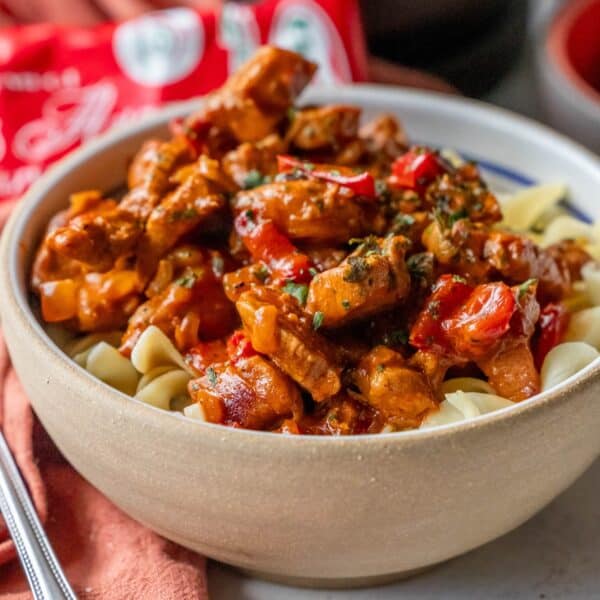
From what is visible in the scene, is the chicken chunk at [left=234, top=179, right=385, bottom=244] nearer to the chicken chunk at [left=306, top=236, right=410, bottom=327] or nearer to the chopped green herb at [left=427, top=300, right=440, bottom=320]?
the chicken chunk at [left=306, top=236, right=410, bottom=327]

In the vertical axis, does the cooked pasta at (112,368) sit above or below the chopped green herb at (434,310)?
below

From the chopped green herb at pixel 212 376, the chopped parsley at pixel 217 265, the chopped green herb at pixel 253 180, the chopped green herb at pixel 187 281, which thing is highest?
the chopped green herb at pixel 253 180

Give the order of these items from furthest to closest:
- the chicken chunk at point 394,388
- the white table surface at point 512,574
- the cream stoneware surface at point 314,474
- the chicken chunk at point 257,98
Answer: the chicken chunk at point 257,98, the white table surface at point 512,574, the chicken chunk at point 394,388, the cream stoneware surface at point 314,474

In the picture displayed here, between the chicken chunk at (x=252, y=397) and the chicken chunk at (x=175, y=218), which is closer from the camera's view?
the chicken chunk at (x=252, y=397)

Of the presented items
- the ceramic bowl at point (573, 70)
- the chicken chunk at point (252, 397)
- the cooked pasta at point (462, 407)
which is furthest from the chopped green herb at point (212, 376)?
the ceramic bowl at point (573, 70)

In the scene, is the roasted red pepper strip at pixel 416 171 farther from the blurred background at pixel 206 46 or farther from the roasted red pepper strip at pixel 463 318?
the blurred background at pixel 206 46

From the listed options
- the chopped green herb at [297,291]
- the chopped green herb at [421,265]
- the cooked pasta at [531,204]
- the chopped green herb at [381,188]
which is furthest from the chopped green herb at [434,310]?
the cooked pasta at [531,204]

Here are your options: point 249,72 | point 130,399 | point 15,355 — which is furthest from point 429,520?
point 249,72

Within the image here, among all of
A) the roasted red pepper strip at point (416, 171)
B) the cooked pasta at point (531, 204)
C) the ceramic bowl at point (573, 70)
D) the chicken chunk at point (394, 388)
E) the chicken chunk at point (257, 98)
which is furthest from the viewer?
the ceramic bowl at point (573, 70)

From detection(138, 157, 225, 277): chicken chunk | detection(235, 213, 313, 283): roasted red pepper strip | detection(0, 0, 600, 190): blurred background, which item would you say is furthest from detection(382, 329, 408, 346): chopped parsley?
detection(0, 0, 600, 190): blurred background
